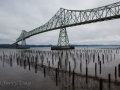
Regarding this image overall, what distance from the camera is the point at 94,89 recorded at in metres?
7.50

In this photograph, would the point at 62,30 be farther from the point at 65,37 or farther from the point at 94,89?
the point at 94,89

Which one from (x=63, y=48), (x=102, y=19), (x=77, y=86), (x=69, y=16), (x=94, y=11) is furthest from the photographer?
(x=69, y=16)

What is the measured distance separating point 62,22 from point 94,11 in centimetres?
2056

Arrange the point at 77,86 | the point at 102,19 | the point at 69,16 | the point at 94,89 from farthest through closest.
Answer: the point at 69,16
the point at 102,19
the point at 77,86
the point at 94,89

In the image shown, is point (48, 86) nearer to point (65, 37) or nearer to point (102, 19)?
point (102, 19)

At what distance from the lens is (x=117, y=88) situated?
25.2 ft

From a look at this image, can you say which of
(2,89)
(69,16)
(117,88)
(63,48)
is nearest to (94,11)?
(69,16)

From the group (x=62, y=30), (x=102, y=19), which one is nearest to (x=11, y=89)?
(x=102, y=19)

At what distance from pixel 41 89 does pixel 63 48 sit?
4462 centimetres

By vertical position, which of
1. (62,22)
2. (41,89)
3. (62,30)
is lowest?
(41,89)

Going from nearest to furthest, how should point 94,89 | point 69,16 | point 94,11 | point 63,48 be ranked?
1. point 94,89
2. point 94,11
3. point 63,48
4. point 69,16

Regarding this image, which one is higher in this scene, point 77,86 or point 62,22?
point 62,22

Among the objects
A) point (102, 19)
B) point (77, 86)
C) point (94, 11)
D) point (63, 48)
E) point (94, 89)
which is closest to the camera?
point (94, 89)

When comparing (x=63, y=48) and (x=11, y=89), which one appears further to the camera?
(x=63, y=48)
